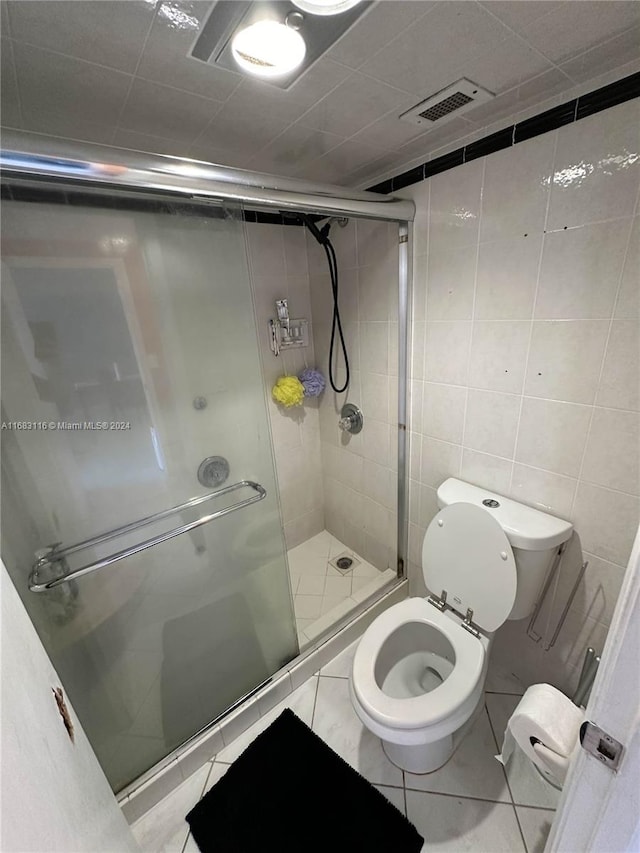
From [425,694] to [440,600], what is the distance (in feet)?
1.10

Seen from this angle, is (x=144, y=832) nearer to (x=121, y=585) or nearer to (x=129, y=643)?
(x=129, y=643)

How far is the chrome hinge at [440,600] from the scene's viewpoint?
1324 millimetres

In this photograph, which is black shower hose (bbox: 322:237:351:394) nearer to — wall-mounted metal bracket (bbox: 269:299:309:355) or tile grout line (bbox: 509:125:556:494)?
wall-mounted metal bracket (bbox: 269:299:309:355)

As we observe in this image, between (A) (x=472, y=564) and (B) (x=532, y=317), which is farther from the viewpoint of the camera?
(A) (x=472, y=564)

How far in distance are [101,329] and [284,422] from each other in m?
1.17

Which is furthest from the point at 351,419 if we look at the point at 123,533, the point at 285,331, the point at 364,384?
the point at 123,533

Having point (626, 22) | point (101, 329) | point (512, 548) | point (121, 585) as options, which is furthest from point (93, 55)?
point (512, 548)

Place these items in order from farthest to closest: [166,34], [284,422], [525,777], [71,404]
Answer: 1. [284,422]
2. [525,777]
3. [71,404]
4. [166,34]

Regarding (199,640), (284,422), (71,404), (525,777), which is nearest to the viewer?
(71,404)

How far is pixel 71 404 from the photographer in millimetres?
945

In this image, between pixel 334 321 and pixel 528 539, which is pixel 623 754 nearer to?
pixel 528 539

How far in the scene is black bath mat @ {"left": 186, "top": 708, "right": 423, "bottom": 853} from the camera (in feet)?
3.39

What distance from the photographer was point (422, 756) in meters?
1.16

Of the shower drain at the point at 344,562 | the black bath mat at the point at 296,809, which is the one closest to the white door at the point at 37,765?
the black bath mat at the point at 296,809
